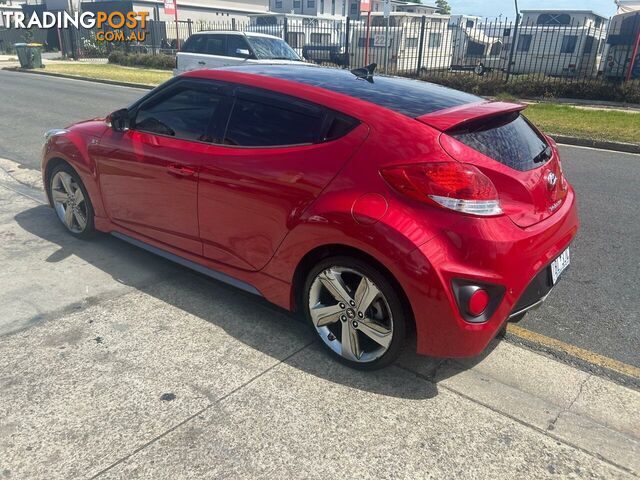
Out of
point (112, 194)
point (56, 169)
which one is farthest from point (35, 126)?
point (112, 194)

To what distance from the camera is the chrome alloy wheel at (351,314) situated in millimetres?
2830

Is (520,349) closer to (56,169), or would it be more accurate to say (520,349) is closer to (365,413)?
(365,413)

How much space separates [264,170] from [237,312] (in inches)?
41.0

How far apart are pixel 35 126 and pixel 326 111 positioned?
9545mm

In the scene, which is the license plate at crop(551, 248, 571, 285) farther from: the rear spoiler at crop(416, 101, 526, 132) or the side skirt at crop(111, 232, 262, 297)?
the side skirt at crop(111, 232, 262, 297)

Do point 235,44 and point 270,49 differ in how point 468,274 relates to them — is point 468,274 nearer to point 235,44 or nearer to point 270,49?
point 270,49

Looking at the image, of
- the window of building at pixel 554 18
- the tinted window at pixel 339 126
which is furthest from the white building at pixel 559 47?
the tinted window at pixel 339 126

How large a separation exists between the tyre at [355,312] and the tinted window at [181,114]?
4.17 feet

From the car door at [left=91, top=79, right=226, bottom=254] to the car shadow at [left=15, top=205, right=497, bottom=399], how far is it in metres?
0.35

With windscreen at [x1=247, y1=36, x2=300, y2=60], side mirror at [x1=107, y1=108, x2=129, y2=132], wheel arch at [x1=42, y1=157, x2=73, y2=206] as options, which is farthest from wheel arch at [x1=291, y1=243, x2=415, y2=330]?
windscreen at [x1=247, y1=36, x2=300, y2=60]

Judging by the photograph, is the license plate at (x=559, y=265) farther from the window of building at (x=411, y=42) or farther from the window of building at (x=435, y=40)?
the window of building at (x=435, y=40)

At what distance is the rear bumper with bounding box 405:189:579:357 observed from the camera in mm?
2533

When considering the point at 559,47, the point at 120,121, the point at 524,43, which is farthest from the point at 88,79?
the point at 120,121

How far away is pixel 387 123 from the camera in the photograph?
282cm
